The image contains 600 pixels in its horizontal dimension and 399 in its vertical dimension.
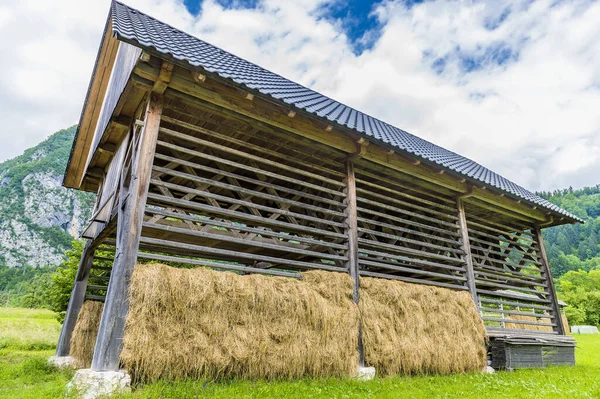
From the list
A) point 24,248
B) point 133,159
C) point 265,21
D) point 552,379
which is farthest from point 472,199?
point 24,248

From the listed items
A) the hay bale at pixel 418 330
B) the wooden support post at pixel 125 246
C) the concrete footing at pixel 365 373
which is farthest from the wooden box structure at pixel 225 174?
the concrete footing at pixel 365 373

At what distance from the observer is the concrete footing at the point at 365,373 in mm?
5666

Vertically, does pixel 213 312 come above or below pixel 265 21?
below

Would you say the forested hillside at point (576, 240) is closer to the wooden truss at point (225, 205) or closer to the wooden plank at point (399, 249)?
the wooden truss at point (225, 205)

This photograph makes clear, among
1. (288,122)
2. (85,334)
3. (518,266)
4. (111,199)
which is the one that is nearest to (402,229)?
(288,122)

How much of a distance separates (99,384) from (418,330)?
5039 millimetres

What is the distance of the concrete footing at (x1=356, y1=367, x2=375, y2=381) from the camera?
18.6ft

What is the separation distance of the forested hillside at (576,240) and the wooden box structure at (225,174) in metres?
74.8

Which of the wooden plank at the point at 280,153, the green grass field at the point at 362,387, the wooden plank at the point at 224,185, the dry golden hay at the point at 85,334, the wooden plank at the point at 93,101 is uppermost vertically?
the wooden plank at the point at 93,101

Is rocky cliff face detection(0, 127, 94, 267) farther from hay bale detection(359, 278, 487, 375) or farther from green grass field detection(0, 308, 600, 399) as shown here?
hay bale detection(359, 278, 487, 375)

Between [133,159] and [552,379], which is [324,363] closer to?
[133,159]

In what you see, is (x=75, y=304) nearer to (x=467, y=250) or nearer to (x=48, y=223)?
(x=467, y=250)

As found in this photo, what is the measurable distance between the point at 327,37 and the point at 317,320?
36.7ft

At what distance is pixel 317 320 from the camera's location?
5.32m
